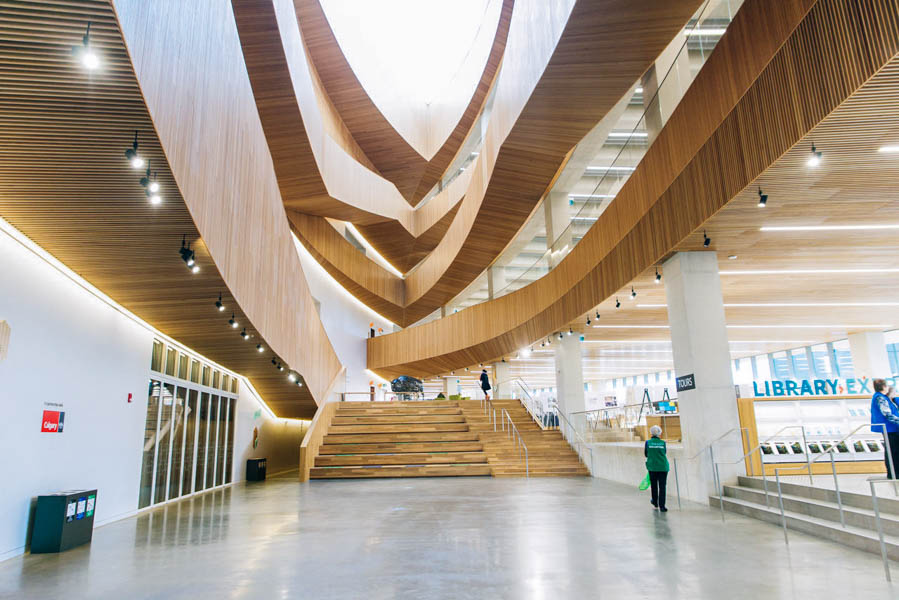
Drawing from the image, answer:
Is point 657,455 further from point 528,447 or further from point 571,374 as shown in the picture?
point 571,374

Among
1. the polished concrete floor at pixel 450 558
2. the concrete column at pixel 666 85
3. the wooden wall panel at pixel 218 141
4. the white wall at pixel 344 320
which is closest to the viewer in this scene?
the wooden wall panel at pixel 218 141

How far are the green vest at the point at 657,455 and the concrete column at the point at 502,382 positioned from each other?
44.1ft

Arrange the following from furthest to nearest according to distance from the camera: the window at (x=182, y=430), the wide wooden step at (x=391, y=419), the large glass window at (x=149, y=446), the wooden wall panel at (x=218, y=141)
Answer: the wide wooden step at (x=391, y=419) → the window at (x=182, y=430) → the large glass window at (x=149, y=446) → the wooden wall panel at (x=218, y=141)

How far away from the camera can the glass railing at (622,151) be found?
780 centimetres

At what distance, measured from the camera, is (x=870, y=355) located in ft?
55.2

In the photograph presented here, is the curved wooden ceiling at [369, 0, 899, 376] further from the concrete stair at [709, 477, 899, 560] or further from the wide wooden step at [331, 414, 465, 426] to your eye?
the wide wooden step at [331, 414, 465, 426]

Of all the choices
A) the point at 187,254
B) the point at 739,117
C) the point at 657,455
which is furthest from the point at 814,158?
the point at 187,254

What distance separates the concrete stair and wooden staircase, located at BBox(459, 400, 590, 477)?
6.52 metres

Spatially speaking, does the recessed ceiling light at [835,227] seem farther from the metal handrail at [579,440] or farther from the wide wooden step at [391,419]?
the wide wooden step at [391,419]

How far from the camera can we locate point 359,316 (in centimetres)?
2658

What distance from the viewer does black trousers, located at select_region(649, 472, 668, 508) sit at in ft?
28.3

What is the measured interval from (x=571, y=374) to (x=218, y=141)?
12723 mm

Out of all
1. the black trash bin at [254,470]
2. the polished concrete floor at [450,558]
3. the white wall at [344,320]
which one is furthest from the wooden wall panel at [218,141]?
the white wall at [344,320]

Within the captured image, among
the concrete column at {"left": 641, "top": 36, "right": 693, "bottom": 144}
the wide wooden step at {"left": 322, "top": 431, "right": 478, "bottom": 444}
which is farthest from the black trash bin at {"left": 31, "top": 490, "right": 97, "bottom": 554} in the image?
the wide wooden step at {"left": 322, "top": 431, "right": 478, "bottom": 444}
